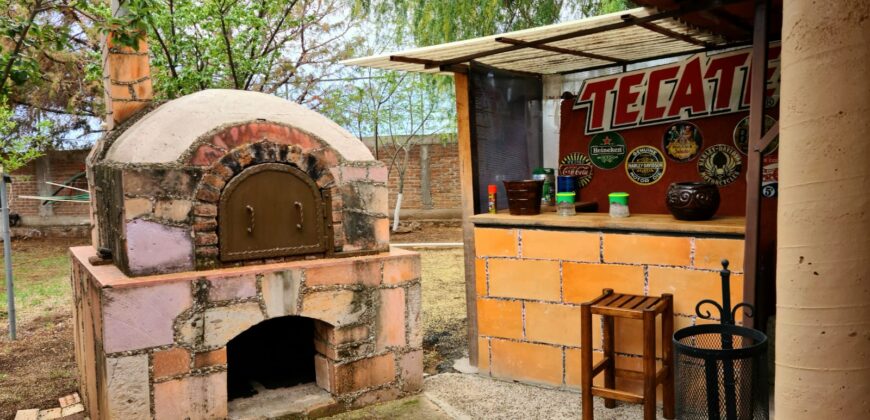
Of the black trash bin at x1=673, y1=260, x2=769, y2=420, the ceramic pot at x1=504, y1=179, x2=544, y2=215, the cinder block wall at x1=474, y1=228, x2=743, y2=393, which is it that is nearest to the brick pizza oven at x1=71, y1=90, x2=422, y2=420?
the cinder block wall at x1=474, y1=228, x2=743, y2=393

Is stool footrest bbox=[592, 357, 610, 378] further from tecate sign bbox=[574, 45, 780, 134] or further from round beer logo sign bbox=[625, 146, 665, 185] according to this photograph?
tecate sign bbox=[574, 45, 780, 134]

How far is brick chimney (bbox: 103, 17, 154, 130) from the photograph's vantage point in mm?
4504

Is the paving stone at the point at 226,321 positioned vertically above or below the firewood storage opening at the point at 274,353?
above

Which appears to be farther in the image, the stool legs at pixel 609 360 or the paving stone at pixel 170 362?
the stool legs at pixel 609 360

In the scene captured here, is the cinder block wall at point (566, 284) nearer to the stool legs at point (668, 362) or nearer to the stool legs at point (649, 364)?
the stool legs at point (668, 362)

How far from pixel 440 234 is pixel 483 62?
7893 mm

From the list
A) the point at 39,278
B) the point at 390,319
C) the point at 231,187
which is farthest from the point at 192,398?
the point at 39,278

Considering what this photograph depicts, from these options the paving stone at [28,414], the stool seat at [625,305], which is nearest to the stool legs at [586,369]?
the stool seat at [625,305]

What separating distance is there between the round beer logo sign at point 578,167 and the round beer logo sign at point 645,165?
0.34 m

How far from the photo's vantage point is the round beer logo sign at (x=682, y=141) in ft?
16.3

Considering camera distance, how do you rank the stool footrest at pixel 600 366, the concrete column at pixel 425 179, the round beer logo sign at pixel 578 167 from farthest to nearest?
1. the concrete column at pixel 425 179
2. the round beer logo sign at pixel 578 167
3. the stool footrest at pixel 600 366

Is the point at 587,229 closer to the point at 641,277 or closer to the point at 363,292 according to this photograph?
the point at 641,277

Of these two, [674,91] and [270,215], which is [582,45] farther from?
[270,215]

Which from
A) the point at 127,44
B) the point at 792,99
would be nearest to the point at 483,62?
the point at 127,44
